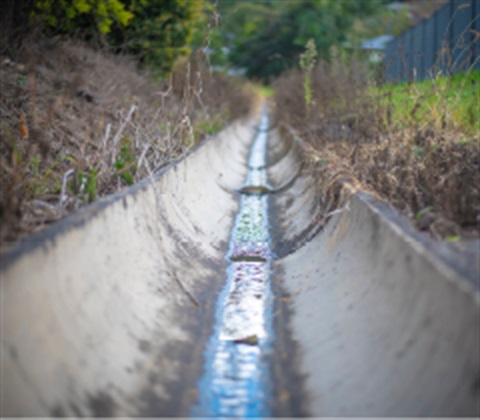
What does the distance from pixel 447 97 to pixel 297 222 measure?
6.29ft

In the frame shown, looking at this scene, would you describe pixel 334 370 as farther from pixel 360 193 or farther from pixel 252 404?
pixel 360 193

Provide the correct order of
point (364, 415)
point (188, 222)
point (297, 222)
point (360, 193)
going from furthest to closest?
point (297, 222), point (188, 222), point (360, 193), point (364, 415)

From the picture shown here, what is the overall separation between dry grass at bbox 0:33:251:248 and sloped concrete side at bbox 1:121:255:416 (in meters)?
0.30

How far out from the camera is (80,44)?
34.0ft

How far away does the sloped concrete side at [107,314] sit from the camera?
2.38 m

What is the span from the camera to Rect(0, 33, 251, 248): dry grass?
3643mm

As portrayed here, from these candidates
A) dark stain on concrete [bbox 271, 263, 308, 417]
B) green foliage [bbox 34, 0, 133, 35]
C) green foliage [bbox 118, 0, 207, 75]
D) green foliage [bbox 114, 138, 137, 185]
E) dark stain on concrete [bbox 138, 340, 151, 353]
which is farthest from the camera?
green foliage [bbox 118, 0, 207, 75]

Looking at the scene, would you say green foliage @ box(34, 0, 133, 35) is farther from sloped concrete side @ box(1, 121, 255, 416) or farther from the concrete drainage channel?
sloped concrete side @ box(1, 121, 255, 416)

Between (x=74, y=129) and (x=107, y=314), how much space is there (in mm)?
4139

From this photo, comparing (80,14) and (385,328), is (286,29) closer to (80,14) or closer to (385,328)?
(80,14)

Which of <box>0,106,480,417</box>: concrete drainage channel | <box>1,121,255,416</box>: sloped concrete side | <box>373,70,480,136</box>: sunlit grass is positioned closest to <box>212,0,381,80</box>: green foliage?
<box>373,70,480,136</box>: sunlit grass

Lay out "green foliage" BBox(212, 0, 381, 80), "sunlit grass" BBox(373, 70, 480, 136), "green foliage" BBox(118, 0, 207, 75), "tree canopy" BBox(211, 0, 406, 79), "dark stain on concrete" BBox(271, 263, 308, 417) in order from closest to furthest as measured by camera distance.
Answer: "dark stain on concrete" BBox(271, 263, 308, 417), "sunlit grass" BBox(373, 70, 480, 136), "green foliage" BBox(118, 0, 207, 75), "tree canopy" BBox(211, 0, 406, 79), "green foliage" BBox(212, 0, 381, 80)

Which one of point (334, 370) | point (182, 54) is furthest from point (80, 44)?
point (334, 370)

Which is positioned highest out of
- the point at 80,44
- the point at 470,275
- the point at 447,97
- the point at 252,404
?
the point at 80,44
